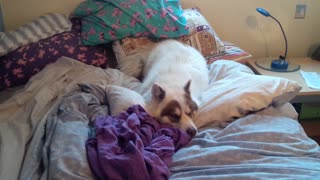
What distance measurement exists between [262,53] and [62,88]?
165 cm

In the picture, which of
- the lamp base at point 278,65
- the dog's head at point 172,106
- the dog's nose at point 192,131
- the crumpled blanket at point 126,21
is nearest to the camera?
the dog's nose at point 192,131

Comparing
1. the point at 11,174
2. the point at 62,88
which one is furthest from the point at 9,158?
the point at 62,88

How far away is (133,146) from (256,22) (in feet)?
5.90

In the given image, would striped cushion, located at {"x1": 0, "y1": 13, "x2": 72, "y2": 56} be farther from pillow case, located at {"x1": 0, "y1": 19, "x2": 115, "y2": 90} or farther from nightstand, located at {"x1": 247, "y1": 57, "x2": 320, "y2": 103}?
nightstand, located at {"x1": 247, "y1": 57, "x2": 320, "y2": 103}

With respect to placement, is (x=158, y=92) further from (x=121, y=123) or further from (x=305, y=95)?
(x=305, y=95)

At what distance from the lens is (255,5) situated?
8.16ft

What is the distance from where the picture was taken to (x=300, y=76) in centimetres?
226

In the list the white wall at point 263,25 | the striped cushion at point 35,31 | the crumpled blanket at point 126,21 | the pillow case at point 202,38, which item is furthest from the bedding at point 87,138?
the white wall at point 263,25

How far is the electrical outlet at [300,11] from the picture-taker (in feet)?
8.27

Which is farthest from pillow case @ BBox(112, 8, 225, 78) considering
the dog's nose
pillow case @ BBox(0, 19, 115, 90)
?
the dog's nose

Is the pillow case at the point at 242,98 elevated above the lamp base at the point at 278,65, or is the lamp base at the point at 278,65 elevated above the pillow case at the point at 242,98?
the pillow case at the point at 242,98

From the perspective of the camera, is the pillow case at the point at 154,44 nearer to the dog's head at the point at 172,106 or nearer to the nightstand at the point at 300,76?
the nightstand at the point at 300,76

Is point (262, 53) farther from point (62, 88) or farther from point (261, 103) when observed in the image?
point (62, 88)

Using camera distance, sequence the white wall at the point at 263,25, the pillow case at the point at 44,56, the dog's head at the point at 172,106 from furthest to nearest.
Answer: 1. the white wall at the point at 263,25
2. the pillow case at the point at 44,56
3. the dog's head at the point at 172,106
